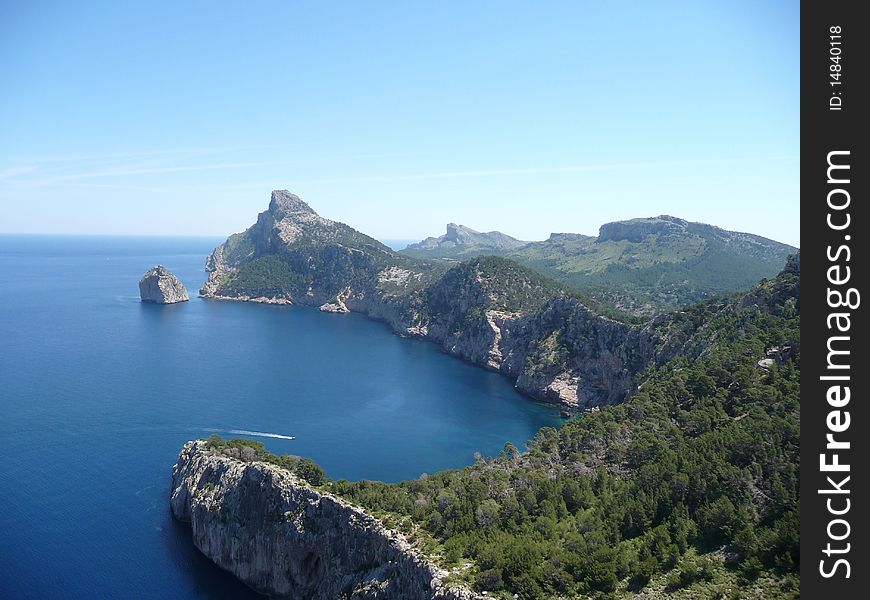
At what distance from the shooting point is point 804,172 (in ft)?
70.8

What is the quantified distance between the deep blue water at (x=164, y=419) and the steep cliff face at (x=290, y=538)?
10.4 ft

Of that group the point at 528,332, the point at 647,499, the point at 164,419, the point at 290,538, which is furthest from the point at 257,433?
the point at 528,332

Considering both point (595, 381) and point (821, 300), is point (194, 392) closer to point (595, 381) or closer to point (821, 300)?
point (595, 381)

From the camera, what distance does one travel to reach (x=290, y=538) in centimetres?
5222

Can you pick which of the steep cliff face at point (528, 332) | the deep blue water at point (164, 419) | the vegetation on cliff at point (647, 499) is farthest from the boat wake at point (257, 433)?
the steep cliff face at point (528, 332)

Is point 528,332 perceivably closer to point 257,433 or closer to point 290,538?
point 257,433

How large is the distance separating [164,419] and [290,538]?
51473mm

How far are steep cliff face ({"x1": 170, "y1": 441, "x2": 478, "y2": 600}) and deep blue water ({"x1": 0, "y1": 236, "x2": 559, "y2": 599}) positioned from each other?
3.17m

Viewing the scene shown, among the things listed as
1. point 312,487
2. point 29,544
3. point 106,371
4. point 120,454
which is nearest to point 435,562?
point 312,487

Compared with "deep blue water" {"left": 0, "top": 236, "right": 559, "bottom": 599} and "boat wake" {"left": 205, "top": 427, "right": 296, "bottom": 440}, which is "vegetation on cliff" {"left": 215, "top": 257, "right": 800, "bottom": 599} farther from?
"boat wake" {"left": 205, "top": 427, "right": 296, "bottom": 440}

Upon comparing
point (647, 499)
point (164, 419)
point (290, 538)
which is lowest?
point (290, 538)

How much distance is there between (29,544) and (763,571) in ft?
223

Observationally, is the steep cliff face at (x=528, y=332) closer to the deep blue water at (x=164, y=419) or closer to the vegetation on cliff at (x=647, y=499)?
the deep blue water at (x=164, y=419)

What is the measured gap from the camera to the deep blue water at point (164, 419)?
56.0 metres
